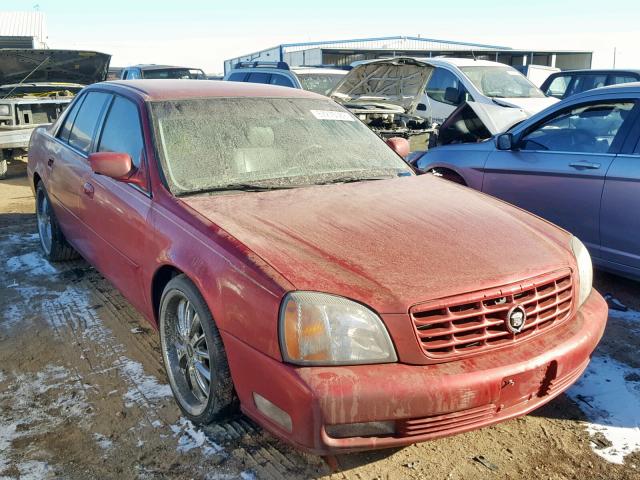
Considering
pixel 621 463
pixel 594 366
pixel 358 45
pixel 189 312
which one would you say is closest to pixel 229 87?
pixel 189 312

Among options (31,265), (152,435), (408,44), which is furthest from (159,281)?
(408,44)

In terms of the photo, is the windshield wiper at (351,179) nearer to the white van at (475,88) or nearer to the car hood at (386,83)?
the car hood at (386,83)

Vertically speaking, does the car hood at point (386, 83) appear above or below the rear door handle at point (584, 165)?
above

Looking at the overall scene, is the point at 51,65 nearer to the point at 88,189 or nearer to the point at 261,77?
the point at 261,77

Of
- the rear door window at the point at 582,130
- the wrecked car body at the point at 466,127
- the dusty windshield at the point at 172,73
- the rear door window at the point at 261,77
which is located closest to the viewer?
the rear door window at the point at 582,130

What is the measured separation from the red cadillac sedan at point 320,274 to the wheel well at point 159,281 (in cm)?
1

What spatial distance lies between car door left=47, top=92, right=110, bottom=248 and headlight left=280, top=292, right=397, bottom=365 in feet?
7.88

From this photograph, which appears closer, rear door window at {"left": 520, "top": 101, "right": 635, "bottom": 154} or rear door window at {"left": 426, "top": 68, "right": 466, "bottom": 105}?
rear door window at {"left": 520, "top": 101, "right": 635, "bottom": 154}

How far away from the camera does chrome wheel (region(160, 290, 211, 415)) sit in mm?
2711

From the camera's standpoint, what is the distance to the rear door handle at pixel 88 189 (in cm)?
378

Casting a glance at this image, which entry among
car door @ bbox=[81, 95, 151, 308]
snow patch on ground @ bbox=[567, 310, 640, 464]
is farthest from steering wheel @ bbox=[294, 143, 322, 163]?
snow patch on ground @ bbox=[567, 310, 640, 464]

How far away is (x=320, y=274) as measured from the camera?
2.26 m

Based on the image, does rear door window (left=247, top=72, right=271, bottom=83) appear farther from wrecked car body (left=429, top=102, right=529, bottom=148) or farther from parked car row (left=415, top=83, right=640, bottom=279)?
parked car row (left=415, top=83, right=640, bottom=279)

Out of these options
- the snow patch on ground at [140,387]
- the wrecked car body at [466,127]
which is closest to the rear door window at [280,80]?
the wrecked car body at [466,127]
